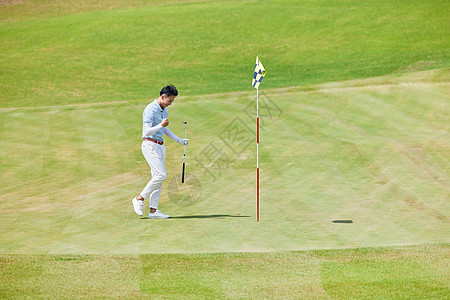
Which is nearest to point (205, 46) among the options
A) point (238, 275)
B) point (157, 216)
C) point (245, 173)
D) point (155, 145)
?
point (245, 173)

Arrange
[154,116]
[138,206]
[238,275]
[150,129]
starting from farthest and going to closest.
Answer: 1. [138,206]
2. [154,116]
3. [150,129]
4. [238,275]

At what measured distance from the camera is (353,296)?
25.6 ft

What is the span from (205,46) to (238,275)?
25023mm

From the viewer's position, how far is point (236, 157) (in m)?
16.9

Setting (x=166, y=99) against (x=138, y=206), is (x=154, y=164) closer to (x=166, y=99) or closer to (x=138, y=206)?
(x=138, y=206)

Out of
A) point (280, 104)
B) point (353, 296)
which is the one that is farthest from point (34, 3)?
point (353, 296)

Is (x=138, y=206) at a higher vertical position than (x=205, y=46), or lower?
lower

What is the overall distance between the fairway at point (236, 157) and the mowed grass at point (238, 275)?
0.13 ft

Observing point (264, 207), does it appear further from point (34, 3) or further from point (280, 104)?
point (34, 3)

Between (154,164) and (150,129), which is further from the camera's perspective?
(154,164)

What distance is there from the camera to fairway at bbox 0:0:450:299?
8.82 m

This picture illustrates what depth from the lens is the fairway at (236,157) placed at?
28.9 feet

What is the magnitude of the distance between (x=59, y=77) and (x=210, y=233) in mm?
19272

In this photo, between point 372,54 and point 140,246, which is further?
point 372,54
